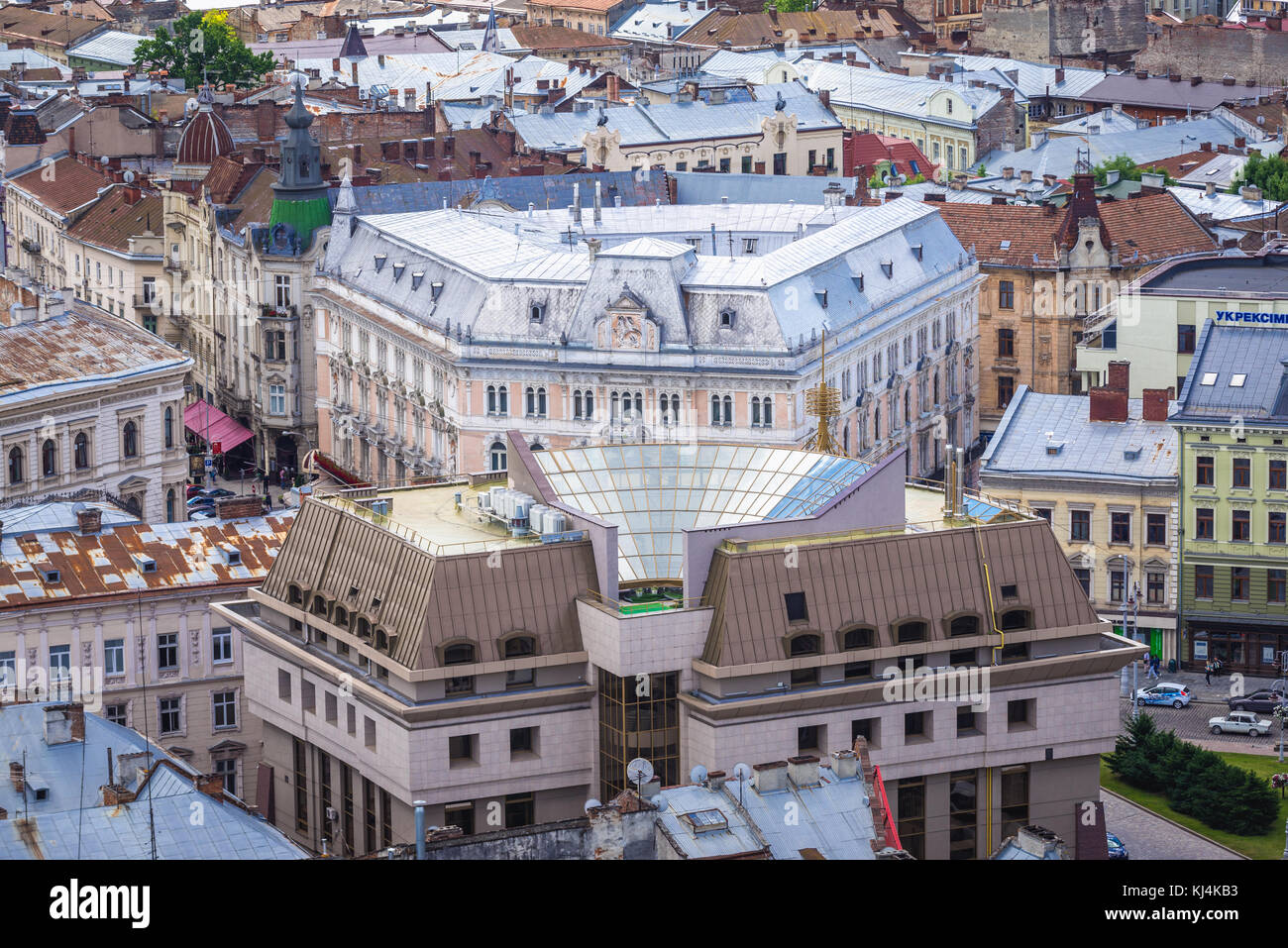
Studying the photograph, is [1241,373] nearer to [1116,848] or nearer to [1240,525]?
[1240,525]

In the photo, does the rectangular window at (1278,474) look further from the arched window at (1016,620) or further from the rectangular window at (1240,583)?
the arched window at (1016,620)

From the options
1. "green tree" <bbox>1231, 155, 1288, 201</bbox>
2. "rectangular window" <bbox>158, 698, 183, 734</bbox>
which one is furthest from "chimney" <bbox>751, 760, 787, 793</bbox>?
"green tree" <bbox>1231, 155, 1288, 201</bbox>

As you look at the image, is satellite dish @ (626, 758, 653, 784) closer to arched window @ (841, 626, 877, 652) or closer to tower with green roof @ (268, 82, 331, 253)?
arched window @ (841, 626, 877, 652)

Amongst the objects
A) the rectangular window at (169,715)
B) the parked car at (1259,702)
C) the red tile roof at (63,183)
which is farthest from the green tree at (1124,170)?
the rectangular window at (169,715)

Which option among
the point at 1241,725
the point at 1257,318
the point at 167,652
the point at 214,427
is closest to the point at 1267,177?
the point at 1257,318
